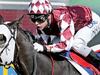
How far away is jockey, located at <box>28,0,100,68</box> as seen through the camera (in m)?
5.11

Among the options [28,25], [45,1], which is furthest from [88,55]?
[28,25]

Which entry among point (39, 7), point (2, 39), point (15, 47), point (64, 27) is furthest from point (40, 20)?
point (2, 39)

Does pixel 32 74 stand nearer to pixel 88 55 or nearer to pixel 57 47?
pixel 57 47

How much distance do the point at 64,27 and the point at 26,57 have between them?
1.69 ft

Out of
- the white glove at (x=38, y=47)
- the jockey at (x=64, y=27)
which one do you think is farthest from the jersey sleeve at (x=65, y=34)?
the white glove at (x=38, y=47)

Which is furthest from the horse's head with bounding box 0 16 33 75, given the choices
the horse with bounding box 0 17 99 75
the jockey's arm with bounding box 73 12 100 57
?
the jockey's arm with bounding box 73 12 100 57

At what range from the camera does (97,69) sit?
5391mm

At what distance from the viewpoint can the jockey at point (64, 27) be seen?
5.11m

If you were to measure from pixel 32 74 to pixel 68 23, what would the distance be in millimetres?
627

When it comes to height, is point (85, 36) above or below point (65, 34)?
below

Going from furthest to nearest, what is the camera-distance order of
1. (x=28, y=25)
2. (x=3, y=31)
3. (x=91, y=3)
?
(x=28, y=25) < (x=91, y=3) < (x=3, y=31)

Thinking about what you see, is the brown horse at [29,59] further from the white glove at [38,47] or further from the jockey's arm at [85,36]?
the jockey's arm at [85,36]

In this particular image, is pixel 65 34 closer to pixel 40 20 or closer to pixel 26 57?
pixel 40 20

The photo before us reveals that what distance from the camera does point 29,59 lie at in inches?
191
